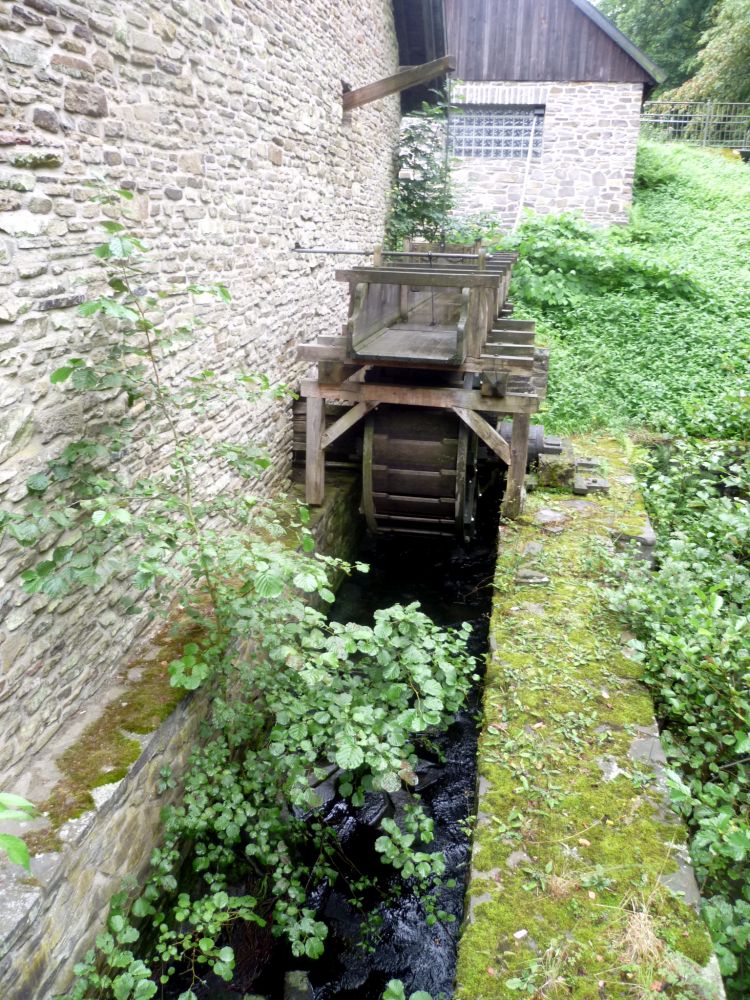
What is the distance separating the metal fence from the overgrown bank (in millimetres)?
2167

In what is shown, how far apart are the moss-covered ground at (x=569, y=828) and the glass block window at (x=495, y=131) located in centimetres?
1034

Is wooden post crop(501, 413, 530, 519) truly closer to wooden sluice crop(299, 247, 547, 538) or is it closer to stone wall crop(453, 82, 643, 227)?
wooden sluice crop(299, 247, 547, 538)

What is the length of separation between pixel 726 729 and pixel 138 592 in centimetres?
292

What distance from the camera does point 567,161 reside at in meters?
12.1

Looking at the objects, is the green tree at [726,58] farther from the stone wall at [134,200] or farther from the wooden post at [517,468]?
the wooden post at [517,468]

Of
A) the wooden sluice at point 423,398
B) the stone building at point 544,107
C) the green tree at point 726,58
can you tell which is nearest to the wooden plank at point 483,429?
the wooden sluice at point 423,398

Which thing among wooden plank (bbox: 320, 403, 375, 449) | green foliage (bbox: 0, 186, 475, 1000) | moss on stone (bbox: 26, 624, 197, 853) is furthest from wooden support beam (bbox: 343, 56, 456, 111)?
moss on stone (bbox: 26, 624, 197, 853)

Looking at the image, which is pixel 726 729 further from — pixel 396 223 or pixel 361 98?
pixel 396 223

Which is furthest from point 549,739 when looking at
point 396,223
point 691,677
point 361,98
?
point 396,223

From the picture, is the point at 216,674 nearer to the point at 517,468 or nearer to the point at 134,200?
the point at 134,200

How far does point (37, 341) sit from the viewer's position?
2.80 metres

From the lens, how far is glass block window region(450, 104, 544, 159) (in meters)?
12.1

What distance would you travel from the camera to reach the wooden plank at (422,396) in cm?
524

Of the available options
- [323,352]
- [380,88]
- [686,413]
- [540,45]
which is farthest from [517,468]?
[540,45]
